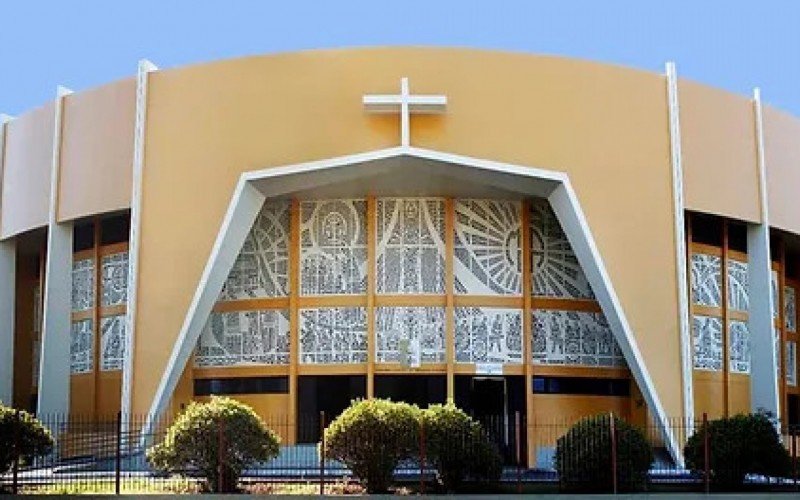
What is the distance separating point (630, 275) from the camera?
1208 inches

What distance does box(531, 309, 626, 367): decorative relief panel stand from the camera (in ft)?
105

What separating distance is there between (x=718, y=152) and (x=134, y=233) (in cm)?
1507

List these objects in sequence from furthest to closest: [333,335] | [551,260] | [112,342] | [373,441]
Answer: [112,342] < [551,260] < [333,335] < [373,441]

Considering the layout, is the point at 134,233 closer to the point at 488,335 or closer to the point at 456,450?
the point at 488,335

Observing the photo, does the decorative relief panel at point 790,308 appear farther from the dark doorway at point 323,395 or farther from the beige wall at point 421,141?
the dark doorway at point 323,395

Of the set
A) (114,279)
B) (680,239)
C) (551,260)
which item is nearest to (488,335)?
(551,260)

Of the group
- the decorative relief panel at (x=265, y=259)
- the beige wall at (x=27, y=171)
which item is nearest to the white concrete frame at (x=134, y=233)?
the decorative relief panel at (x=265, y=259)

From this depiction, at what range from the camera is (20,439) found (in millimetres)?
24125

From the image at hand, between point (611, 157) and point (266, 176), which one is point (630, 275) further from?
point (266, 176)

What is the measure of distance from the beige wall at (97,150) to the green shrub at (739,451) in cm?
1548

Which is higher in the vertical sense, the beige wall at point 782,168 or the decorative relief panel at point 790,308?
the beige wall at point 782,168

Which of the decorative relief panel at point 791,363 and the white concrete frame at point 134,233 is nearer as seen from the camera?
the white concrete frame at point 134,233

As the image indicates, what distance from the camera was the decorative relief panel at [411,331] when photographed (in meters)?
31.5

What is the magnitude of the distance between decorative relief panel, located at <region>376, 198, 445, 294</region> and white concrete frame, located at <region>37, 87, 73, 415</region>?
28.8 feet
